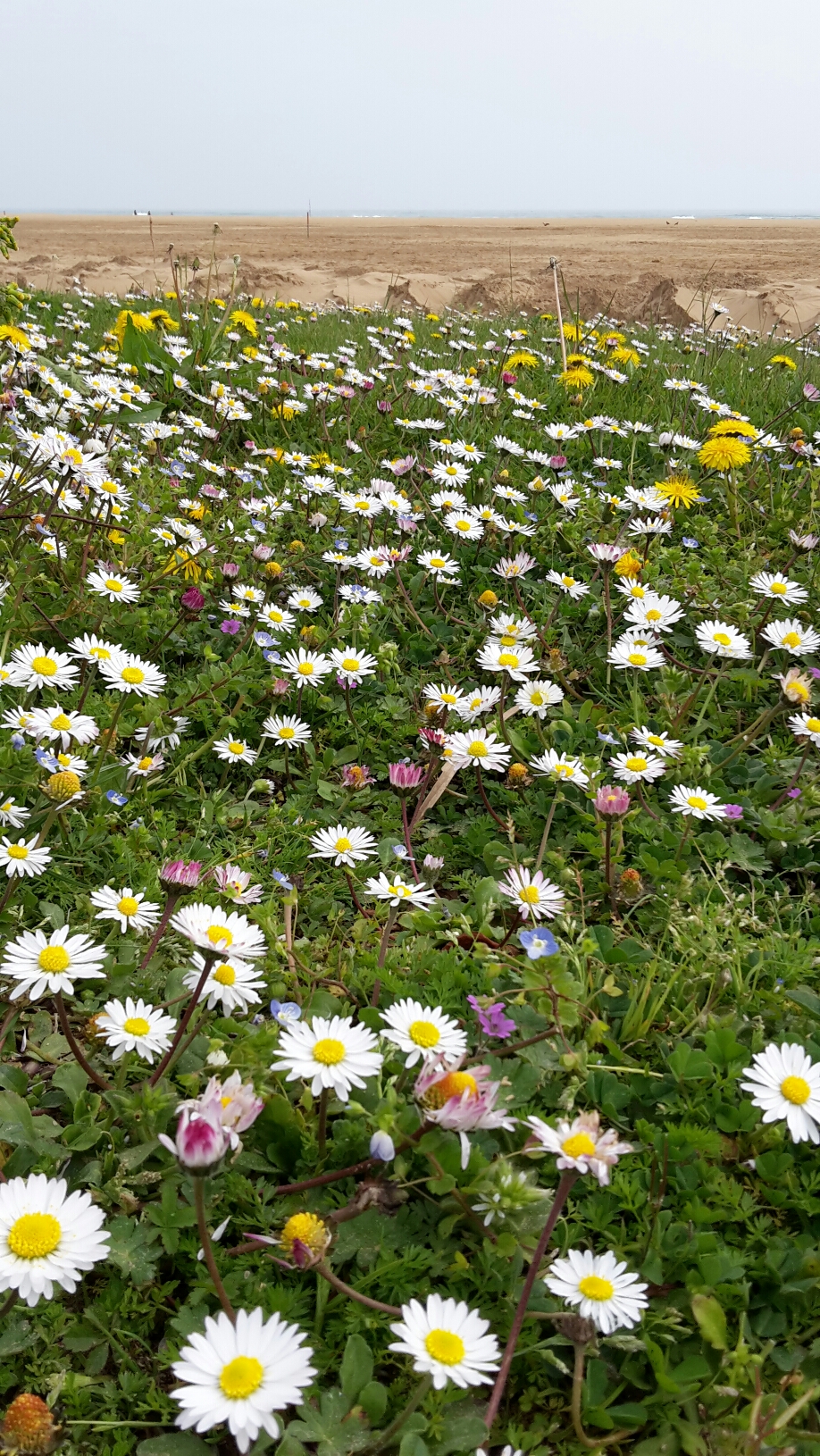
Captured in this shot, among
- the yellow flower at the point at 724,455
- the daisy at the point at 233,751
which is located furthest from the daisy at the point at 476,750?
the yellow flower at the point at 724,455

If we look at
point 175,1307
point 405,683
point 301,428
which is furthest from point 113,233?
point 175,1307

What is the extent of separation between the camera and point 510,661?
2.74 m

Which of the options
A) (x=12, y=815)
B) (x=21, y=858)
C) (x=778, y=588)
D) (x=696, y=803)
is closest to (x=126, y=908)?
(x=21, y=858)

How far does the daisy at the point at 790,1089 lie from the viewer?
1.47m

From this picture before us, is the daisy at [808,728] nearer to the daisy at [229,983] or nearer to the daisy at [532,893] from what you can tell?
the daisy at [532,893]

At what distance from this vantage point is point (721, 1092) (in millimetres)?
1626

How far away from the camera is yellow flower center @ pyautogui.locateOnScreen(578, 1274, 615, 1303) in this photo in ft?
4.17

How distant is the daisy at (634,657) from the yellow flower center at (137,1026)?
163cm

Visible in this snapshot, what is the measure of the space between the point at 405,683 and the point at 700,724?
2.93 feet

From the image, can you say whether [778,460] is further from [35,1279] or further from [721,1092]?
[35,1279]

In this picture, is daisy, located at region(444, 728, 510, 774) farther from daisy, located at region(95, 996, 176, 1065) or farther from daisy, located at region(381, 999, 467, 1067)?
daisy, located at region(95, 996, 176, 1065)

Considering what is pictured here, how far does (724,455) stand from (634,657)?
153 centimetres

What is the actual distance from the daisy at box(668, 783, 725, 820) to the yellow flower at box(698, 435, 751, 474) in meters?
1.90

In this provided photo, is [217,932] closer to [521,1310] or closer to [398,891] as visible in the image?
[398,891]
